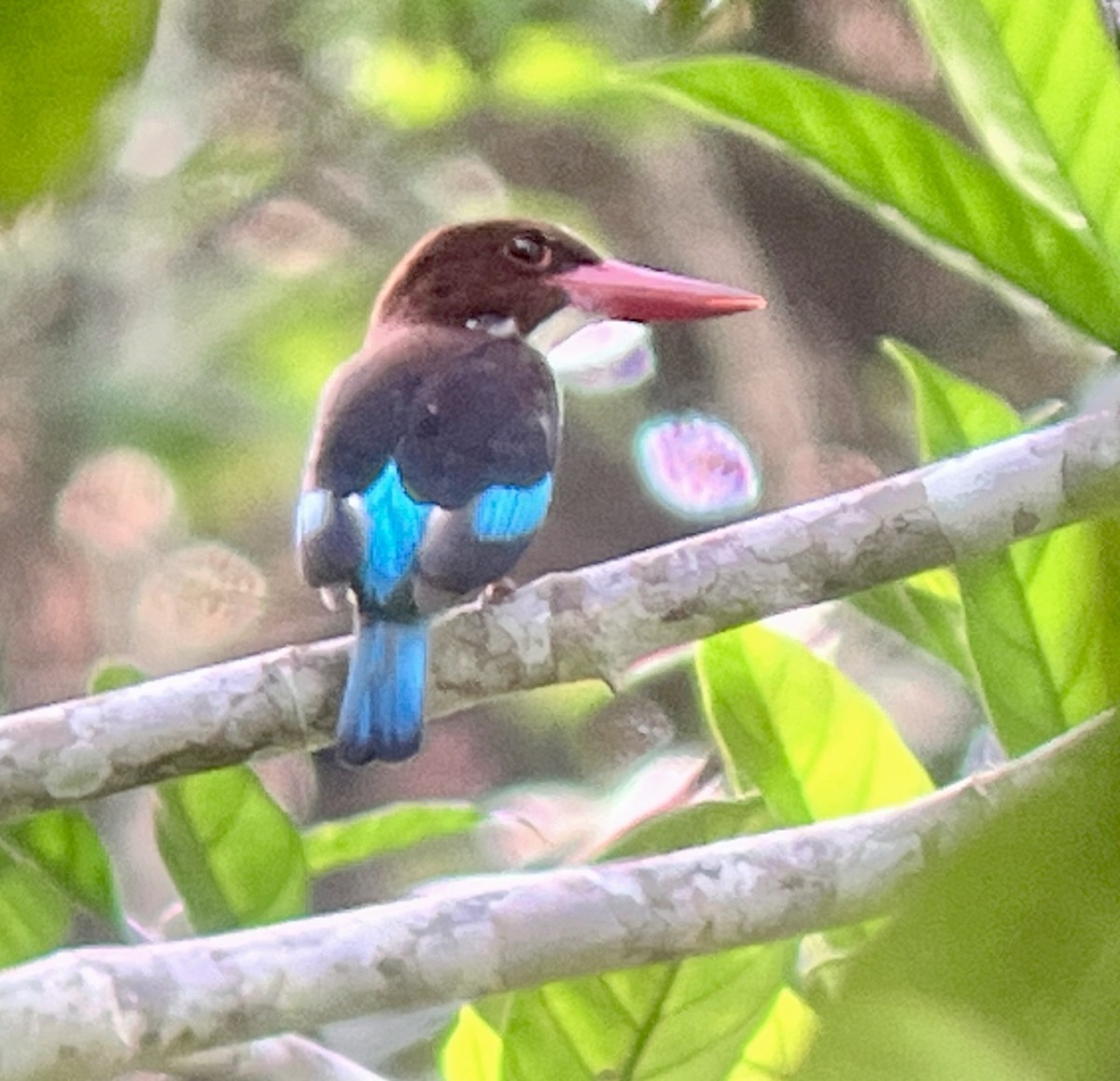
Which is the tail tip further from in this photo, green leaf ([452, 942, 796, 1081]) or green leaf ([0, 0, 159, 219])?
green leaf ([0, 0, 159, 219])

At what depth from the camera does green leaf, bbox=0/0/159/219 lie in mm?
177

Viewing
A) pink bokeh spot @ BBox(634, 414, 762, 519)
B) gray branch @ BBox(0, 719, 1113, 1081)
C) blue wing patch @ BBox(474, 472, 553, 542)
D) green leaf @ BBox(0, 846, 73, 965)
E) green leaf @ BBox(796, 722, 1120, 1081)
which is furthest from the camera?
pink bokeh spot @ BBox(634, 414, 762, 519)

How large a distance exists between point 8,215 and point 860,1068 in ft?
0.47

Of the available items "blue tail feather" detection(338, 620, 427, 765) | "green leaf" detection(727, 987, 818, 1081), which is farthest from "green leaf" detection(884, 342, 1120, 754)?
"blue tail feather" detection(338, 620, 427, 765)

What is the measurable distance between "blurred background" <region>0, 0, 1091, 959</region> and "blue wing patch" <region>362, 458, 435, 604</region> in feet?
1.36

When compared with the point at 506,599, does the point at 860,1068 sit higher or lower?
higher

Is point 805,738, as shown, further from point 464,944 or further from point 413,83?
point 413,83

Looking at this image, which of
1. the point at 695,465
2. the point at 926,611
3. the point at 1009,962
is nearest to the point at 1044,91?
the point at 926,611

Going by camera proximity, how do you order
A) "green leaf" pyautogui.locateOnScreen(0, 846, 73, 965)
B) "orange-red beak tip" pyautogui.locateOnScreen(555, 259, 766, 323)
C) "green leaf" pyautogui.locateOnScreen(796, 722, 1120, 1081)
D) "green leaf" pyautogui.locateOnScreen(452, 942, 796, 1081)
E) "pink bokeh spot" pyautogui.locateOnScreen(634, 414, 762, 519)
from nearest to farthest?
"green leaf" pyautogui.locateOnScreen(796, 722, 1120, 1081) < "green leaf" pyautogui.locateOnScreen(452, 942, 796, 1081) < "green leaf" pyautogui.locateOnScreen(0, 846, 73, 965) < "orange-red beak tip" pyautogui.locateOnScreen(555, 259, 766, 323) < "pink bokeh spot" pyautogui.locateOnScreen(634, 414, 762, 519)

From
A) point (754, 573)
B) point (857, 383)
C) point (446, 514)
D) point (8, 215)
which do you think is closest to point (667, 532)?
point (857, 383)

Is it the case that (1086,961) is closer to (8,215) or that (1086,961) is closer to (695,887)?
(8,215)

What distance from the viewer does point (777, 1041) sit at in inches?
23.8

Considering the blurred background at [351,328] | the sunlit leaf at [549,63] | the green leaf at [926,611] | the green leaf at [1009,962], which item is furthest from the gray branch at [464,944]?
the sunlit leaf at [549,63]

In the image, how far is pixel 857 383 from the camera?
1.25 m
